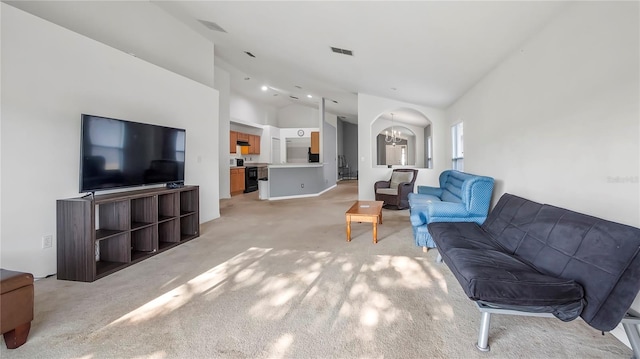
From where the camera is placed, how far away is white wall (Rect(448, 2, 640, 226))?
5.72 feet

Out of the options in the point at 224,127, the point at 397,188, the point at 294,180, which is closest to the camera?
the point at 397,188

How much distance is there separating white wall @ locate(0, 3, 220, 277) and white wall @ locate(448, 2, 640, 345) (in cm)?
438

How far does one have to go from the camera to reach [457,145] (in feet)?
20.8

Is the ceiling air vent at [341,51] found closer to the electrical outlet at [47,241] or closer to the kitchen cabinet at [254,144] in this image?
the electrical outlet at [47,241]

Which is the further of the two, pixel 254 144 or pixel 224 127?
pixel 254 144

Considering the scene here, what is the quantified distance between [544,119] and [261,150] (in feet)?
30.5

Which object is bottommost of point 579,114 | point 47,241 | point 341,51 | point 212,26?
point 47,241

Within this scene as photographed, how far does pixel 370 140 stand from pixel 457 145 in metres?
2.01

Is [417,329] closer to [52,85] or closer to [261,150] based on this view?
[52,85]

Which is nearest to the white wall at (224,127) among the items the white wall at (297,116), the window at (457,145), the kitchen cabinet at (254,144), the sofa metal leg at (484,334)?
the kitchen cabinet at (254,144)

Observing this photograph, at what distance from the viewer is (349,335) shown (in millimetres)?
1761

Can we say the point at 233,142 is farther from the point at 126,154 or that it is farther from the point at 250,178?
the point at 126,154

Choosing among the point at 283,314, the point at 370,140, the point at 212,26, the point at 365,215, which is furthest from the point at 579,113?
the point at 370,140

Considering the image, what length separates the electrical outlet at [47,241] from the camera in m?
2.69
